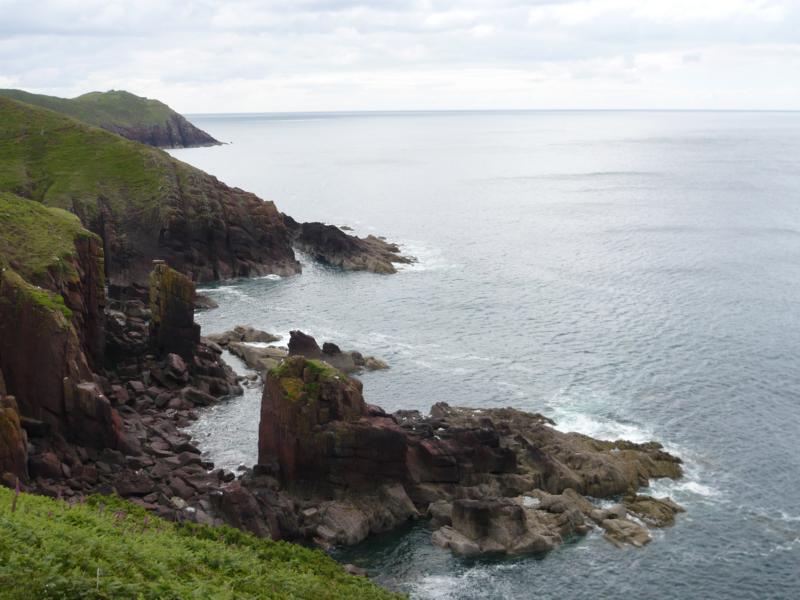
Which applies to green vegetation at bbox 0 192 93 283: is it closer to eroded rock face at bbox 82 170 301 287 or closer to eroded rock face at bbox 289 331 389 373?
eroded rock face at bbox 289 331 389 373

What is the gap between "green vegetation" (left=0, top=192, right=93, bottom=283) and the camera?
265ft

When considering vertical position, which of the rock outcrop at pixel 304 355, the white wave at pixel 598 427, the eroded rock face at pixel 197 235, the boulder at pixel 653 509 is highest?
the eroded rock face at pixel 197 235

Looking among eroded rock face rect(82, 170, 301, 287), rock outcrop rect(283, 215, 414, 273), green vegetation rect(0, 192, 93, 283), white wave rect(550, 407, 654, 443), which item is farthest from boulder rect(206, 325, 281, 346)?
rock outcrop rect(283, 215, 414, 273)

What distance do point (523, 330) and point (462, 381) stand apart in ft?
66.0

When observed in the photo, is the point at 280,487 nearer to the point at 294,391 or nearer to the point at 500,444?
the point at 294,391

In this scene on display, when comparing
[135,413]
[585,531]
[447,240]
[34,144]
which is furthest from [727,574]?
[34,144]

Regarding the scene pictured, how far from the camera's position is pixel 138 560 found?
118 ft

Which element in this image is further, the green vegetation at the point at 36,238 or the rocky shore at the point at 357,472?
the green vegetation at the point at 36,238

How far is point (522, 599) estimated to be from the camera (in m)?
52.8

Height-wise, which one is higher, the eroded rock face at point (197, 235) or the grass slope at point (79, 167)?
the grass slope at point (79, 167)

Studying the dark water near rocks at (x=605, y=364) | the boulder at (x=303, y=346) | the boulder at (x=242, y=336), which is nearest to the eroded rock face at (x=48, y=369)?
the dark water near rocks at (x=605, y=364)

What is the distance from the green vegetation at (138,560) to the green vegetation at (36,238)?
3567 cm

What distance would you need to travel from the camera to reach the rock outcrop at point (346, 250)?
5664 inches

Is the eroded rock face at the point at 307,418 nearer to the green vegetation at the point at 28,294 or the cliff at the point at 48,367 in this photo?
the cliff at the point at 48,367
